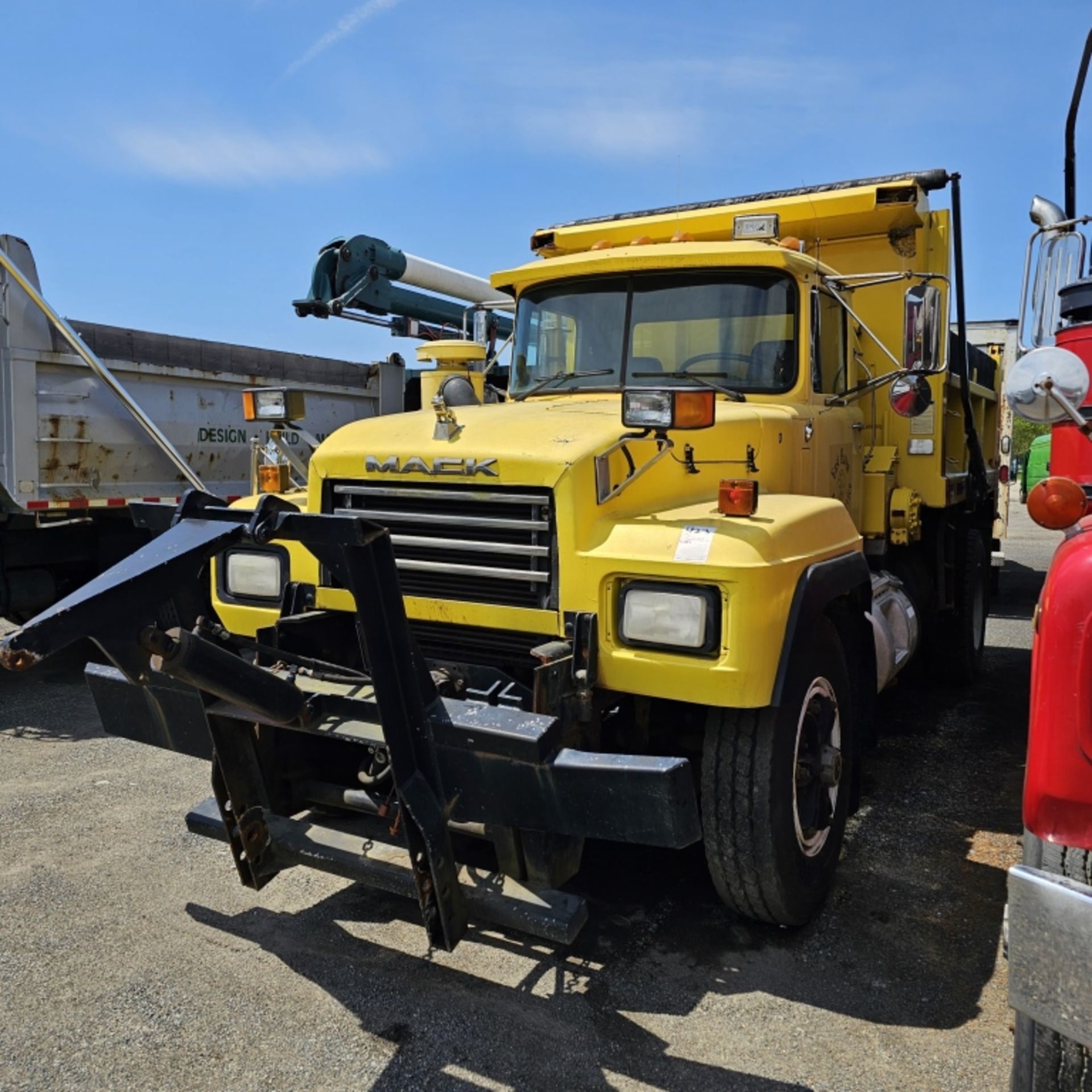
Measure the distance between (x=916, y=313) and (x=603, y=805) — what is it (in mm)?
2820

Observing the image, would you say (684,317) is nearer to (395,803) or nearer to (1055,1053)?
(395,803)

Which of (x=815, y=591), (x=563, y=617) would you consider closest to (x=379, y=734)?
(x=563, y=617)

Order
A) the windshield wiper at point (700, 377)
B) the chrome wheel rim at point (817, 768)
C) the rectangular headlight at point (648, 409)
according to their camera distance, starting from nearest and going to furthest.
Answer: the rectangular headlight at point (648, 409) → the chrome wheel rim at point (817, 768) → the windshield wiper at point (700, 377)

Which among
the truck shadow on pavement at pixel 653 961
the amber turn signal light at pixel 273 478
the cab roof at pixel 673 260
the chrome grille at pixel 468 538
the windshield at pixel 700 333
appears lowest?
the truck shadow on pavement at pixel 653 961

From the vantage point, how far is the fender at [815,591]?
3115 mm

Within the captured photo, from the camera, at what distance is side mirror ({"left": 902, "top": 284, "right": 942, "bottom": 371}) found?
4359 mm

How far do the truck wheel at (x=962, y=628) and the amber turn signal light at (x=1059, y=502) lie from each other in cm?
453

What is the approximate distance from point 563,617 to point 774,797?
0.90 meters

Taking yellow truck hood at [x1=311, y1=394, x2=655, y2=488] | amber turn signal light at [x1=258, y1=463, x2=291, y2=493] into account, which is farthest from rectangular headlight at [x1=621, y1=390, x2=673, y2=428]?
amber turn signal light at [x1=258, y1=463, x2=291, y2=493]

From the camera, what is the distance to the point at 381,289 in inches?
398

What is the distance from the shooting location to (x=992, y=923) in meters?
3.62

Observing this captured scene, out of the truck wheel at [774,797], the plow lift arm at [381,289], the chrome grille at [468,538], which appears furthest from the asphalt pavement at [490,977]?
the plow lift arm at [381,289]

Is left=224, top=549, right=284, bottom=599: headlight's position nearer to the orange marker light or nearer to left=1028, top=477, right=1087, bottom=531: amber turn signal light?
the orange marker light

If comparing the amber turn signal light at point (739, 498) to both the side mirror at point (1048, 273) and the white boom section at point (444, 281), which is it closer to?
the side mirror at point (1048, 273)
